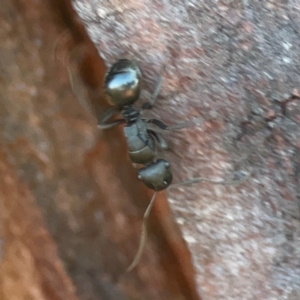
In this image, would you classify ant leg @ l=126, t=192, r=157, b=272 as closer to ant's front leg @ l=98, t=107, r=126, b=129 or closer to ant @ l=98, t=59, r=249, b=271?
ant @ l=98, t=59, r=249, b=271

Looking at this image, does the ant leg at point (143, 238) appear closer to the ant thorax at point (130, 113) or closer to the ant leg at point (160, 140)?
the ant leg at point (160, 140)

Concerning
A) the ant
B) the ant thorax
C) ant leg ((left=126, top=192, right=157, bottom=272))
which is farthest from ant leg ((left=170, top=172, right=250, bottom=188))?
the ant thorax

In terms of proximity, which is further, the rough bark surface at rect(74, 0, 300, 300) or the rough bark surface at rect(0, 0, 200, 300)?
the rough bark surface at rect(0, 0, 200, 300)

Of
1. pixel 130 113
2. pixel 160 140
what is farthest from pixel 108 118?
pixel 160 140

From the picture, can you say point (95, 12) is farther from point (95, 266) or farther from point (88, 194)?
point (95, 266)

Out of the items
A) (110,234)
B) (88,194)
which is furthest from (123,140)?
(110,234)

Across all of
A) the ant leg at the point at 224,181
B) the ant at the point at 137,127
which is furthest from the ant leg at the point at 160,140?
the ant leg at the point at 224,181
